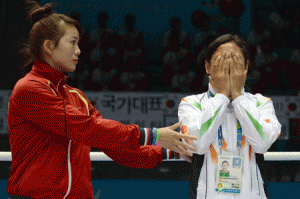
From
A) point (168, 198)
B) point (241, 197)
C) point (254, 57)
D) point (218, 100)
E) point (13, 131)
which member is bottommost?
point (168, 198)

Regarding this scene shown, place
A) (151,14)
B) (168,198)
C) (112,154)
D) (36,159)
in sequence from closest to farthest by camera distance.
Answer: (36,159) < (112,154) < (168,198) < (151,14)

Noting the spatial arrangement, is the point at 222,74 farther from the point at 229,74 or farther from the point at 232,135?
the point at 232,135

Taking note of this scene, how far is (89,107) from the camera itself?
1.77m

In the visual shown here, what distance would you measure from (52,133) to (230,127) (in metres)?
0.79

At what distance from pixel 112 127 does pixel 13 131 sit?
0.44 metres

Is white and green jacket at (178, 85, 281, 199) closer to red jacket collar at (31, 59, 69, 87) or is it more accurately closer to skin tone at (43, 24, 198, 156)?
skin tone at (43, 24, 198, 156)

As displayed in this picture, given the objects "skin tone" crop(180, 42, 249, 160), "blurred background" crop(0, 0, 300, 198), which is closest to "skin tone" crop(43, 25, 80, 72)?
"skin tone" crop(180, 42, 249, 160)

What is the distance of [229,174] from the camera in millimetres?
1385

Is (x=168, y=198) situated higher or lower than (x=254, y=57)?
lower

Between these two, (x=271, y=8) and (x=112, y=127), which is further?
(x=271, y=8)

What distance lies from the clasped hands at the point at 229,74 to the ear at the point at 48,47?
2.50 feet

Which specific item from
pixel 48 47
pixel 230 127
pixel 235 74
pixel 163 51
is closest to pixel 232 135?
pixel 230 127

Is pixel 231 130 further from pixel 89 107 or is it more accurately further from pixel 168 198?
pixel 168 198

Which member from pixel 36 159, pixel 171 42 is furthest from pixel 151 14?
pixel 36 159
